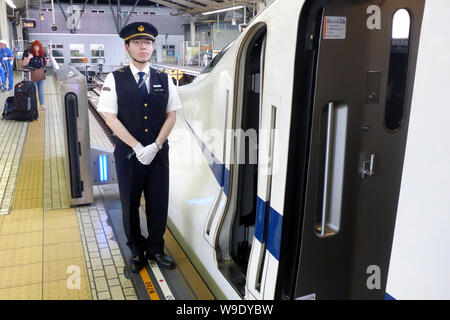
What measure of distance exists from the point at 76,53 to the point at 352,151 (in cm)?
3422

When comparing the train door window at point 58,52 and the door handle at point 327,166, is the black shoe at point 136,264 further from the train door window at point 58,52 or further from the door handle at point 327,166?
the train door window at point 58,52

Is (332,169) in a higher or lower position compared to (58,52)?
lower

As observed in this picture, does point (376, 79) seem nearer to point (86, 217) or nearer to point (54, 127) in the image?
point (86, 217)

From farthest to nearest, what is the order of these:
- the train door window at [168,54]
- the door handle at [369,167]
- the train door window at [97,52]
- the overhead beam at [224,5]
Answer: the train door window at [168,54] < the train door window at [97,52] < the overhead beam at [224,5] < the door handle at [369,167]

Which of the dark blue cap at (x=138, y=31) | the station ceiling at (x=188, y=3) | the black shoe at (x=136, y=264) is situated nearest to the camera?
the dark blue cap at (x=138, y=31)

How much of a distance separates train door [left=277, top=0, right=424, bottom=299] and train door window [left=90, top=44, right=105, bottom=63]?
33.2 metres

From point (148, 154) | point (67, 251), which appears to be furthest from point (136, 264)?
point (148, 154)

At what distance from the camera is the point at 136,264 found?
3.11 m

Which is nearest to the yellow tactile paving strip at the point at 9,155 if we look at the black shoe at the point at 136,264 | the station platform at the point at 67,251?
the station platform at the point at 67,251

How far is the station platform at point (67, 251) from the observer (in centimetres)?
285

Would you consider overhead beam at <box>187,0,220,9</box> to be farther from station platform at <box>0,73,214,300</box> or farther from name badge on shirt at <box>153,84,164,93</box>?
name badge on shirt at <box>153,84,164,93</box>

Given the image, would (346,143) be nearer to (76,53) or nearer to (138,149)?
(138,149)

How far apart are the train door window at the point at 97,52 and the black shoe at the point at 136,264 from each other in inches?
1255
